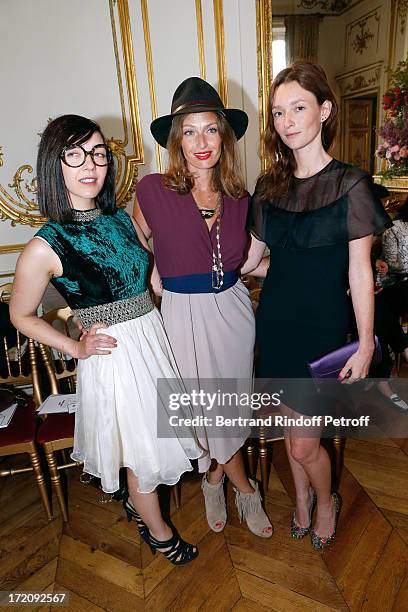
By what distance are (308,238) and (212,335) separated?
0.50 m

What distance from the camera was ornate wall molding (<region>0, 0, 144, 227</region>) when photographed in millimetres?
2777

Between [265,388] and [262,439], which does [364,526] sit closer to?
[262,439]

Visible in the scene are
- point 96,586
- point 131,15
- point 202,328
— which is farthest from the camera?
point 131,15

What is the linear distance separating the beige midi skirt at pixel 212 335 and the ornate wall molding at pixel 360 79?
468 centimetres

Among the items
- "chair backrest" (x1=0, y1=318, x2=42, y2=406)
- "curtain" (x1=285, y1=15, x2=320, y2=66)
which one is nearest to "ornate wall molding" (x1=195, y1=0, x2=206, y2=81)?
"curtain" (x1=285, y1=15, x2=320, y2=66)

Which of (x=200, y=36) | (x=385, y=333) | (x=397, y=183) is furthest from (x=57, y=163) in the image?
(x=397, y=183)

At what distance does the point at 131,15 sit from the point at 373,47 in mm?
3544

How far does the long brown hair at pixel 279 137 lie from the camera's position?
4.36 ft

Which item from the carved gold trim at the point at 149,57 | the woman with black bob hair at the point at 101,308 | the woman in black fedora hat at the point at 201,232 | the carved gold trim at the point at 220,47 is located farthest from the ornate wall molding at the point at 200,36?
the woman with black bob hair at the point at 101,308

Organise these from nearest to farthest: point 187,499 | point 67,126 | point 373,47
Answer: point 67,126 → point 187,499 → point 373,47

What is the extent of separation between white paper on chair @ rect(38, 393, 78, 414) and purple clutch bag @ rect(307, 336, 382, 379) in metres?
1.18

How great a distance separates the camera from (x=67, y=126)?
1289 mm

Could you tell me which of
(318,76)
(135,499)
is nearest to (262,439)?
(135,499)

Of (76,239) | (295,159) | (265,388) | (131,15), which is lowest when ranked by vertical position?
(265,388)
